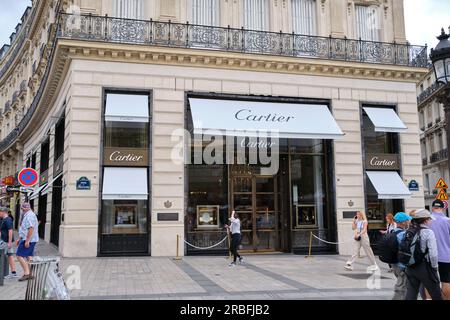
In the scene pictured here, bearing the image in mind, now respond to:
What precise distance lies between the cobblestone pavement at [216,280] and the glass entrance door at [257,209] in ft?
7.29

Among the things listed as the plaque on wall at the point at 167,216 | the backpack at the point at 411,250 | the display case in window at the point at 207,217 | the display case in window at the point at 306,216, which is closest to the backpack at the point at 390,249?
the backpack at the point at 411,250

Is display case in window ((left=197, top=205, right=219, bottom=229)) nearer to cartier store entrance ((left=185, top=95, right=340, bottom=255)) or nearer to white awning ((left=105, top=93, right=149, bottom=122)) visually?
cartier store entrance ((left=185, top=95, right=340, bottom=255))

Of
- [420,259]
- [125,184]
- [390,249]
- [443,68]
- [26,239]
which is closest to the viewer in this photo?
[420,259]

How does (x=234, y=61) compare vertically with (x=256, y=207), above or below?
above

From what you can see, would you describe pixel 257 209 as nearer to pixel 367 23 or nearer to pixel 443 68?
pixel 367 23

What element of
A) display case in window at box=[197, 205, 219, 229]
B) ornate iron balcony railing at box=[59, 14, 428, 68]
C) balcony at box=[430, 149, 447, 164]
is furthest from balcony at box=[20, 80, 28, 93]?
balcony at box=[430, 149, 447, 164]

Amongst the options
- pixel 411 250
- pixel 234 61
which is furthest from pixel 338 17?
pixel 411 250

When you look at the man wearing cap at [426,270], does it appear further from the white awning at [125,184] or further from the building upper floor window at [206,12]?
the building upper floor window at [206,12]

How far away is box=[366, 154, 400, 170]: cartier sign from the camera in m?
17.3

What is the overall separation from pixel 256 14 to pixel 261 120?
14.7ft

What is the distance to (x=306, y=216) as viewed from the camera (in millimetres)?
16938

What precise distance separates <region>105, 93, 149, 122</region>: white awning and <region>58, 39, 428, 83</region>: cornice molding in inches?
50.7
